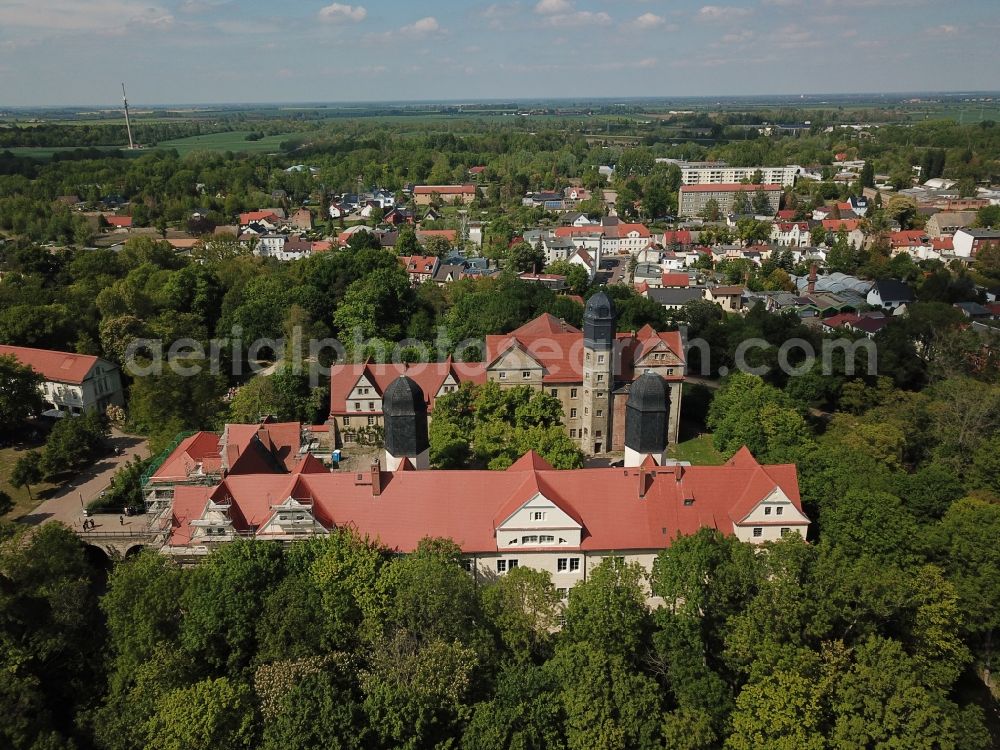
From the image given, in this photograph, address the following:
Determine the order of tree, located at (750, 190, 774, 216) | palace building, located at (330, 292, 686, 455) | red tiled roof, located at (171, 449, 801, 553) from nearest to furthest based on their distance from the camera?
red tiled roof, located at (171, 449, 801, 553) → palace building, located at (330, 292, 686, 455) → tree, located at (750, 190, 774, 216)

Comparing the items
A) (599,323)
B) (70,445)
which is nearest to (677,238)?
(599,323)

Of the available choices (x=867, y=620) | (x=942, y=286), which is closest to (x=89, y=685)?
(x=867, y=620)

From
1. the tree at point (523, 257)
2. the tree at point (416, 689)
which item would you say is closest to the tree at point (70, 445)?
the tree at point (416, 689)

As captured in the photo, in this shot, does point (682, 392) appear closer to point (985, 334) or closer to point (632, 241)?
point (985, 334)

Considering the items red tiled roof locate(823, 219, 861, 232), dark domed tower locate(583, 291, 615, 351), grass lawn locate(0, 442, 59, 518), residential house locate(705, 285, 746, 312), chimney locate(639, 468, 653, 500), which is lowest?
grass lawn locate(0, 442, 59, 518)

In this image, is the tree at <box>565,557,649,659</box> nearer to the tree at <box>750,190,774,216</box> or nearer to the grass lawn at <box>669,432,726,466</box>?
the grass lawn at <box>669,432,726,466</box>

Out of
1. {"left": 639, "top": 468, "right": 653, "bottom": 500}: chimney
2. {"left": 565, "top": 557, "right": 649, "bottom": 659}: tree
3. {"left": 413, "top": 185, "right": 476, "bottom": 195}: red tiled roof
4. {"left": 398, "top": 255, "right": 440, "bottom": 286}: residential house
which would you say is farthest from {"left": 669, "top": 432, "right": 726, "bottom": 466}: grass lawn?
{"left": 413, "top": 185, "right": 476, "bottom": 195}: red tiled roof
